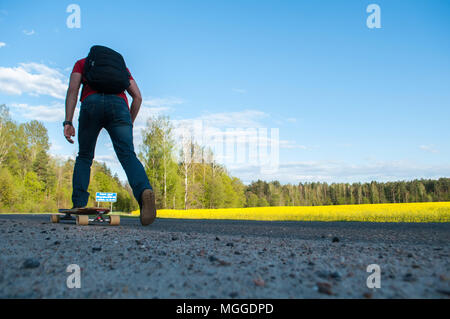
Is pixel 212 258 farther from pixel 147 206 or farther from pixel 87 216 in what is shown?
pixel 87 216

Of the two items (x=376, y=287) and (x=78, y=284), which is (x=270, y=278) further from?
(x=78, y=284)

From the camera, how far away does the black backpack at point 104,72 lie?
3.45 metres

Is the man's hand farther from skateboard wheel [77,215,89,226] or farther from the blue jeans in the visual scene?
skateboard wheel [77,215,89,226]

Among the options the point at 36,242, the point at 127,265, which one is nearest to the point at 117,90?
the point at 36,242

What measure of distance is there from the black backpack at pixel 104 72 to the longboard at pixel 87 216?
1.74m

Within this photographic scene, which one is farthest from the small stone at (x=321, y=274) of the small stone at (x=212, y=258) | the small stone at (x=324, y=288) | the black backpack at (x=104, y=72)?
the black backpack at (x=104, y=72)

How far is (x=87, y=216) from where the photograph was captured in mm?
4230

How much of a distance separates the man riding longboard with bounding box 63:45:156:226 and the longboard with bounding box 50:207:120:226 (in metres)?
1.01

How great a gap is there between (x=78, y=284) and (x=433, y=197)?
8942 centimetres

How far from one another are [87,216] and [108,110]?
65.4 inches

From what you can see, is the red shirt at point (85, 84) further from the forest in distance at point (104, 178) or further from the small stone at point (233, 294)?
the forest in distance at point (104, 178)

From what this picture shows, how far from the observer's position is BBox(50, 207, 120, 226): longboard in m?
4.19

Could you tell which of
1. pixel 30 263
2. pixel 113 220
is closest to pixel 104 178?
pixel 113 220
